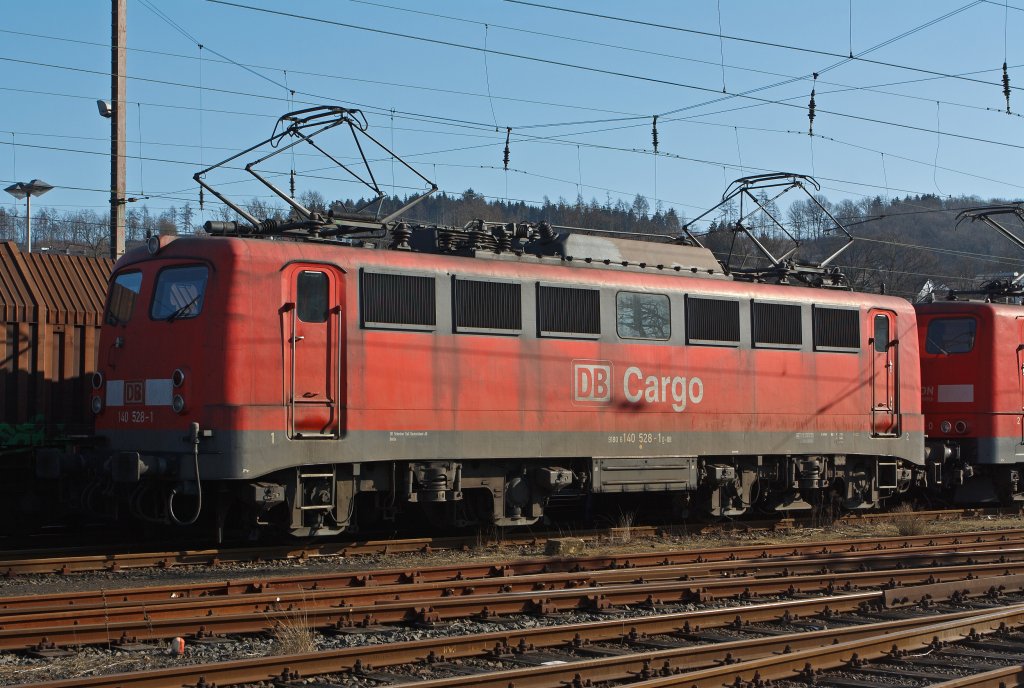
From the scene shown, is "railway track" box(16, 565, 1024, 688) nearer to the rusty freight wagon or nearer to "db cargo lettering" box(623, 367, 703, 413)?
"db cargo lettering" box(623, 367, 703, 413)

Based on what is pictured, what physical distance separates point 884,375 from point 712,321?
4.39 metres

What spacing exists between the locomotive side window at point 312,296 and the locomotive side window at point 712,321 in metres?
6.11

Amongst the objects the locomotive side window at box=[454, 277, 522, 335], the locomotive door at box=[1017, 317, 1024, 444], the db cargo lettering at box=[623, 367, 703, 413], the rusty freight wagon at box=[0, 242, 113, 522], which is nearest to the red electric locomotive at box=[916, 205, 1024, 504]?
the locomotive door at box=[1017, 317, 1024, 444]

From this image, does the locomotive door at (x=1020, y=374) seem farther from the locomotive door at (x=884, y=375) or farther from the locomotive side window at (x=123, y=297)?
the locomotive side window at (x=123, y=297)

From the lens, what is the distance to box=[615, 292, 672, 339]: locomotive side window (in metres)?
17.3

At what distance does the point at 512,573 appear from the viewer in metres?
13.3

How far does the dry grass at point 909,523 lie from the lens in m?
19.5

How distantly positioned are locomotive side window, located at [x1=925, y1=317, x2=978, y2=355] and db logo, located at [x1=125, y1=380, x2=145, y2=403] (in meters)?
16.3

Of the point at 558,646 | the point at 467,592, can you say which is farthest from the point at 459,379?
the point at 558,646

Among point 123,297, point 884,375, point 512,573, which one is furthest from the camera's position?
point 884,375

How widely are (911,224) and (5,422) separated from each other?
4814 inches

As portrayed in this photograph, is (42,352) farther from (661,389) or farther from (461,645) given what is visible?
(461,645)

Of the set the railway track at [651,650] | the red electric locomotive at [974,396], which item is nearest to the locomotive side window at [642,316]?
the railway track at [651,650]

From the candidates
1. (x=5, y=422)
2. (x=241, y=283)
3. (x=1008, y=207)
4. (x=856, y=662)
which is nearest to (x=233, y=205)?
(x=241, y=283)
